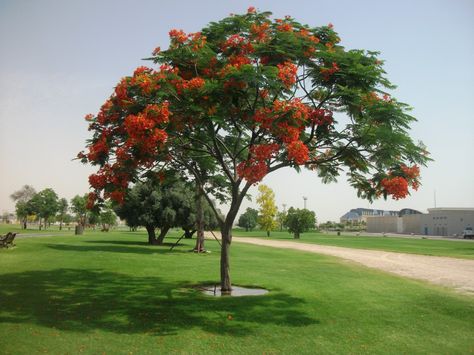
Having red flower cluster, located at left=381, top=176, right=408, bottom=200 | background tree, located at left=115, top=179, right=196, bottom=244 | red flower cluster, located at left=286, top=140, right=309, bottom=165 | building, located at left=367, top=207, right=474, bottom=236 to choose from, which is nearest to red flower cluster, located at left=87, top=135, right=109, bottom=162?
red flower cluster, located at left=286, top=140, right=309, bottom=165

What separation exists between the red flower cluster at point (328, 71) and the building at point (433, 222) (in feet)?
287

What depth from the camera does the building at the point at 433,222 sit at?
99.6 meters

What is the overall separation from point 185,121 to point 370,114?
5436 millimetres

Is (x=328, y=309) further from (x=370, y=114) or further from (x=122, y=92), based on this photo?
(x=122, y=92)

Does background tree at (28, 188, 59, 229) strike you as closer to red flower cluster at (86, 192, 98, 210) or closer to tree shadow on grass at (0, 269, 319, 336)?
tree shadow on grass at (0, 269, 319, 336)

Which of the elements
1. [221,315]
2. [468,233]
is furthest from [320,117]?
[468,233]

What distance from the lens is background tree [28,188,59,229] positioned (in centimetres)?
7144

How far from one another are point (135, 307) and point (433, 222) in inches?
4427

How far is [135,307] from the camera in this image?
39.7 feet

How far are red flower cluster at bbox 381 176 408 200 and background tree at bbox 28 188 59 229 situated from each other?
→ 71221 mm

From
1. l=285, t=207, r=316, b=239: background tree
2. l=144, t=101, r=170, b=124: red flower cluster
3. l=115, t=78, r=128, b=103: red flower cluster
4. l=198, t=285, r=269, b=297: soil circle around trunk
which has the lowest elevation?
l=198, t=285, r=269, b=297: soil circle around trunk

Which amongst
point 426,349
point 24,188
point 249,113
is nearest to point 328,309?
point 426,349

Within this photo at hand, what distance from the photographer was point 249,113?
1291cm

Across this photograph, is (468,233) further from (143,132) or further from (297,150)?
(143,132)
